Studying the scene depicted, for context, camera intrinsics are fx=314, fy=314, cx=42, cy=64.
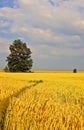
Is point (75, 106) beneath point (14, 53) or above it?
beneath

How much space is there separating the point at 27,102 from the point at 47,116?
49.7 inches

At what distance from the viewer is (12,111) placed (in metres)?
7.57

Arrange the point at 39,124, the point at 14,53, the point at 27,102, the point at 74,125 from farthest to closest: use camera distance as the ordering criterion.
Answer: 1. the point at 14,53
2. the point at 27,102
3. the point at 39,124
4. the point at 74,125

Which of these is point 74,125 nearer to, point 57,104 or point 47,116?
point 47,116

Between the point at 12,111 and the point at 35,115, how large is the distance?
77 cm

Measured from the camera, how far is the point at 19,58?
77.6 m

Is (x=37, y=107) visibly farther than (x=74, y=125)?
Yes

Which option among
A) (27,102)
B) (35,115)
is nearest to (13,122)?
(35,115)

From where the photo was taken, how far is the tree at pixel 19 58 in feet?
251

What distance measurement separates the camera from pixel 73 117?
21.2 feet

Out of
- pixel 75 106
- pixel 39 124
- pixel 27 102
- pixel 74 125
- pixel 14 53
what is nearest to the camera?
pixel 74 125

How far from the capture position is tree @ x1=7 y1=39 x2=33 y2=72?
76.4 metres

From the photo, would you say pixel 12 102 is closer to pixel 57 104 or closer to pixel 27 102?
pixel 27 102

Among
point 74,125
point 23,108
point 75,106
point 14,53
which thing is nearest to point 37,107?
point 23,108
